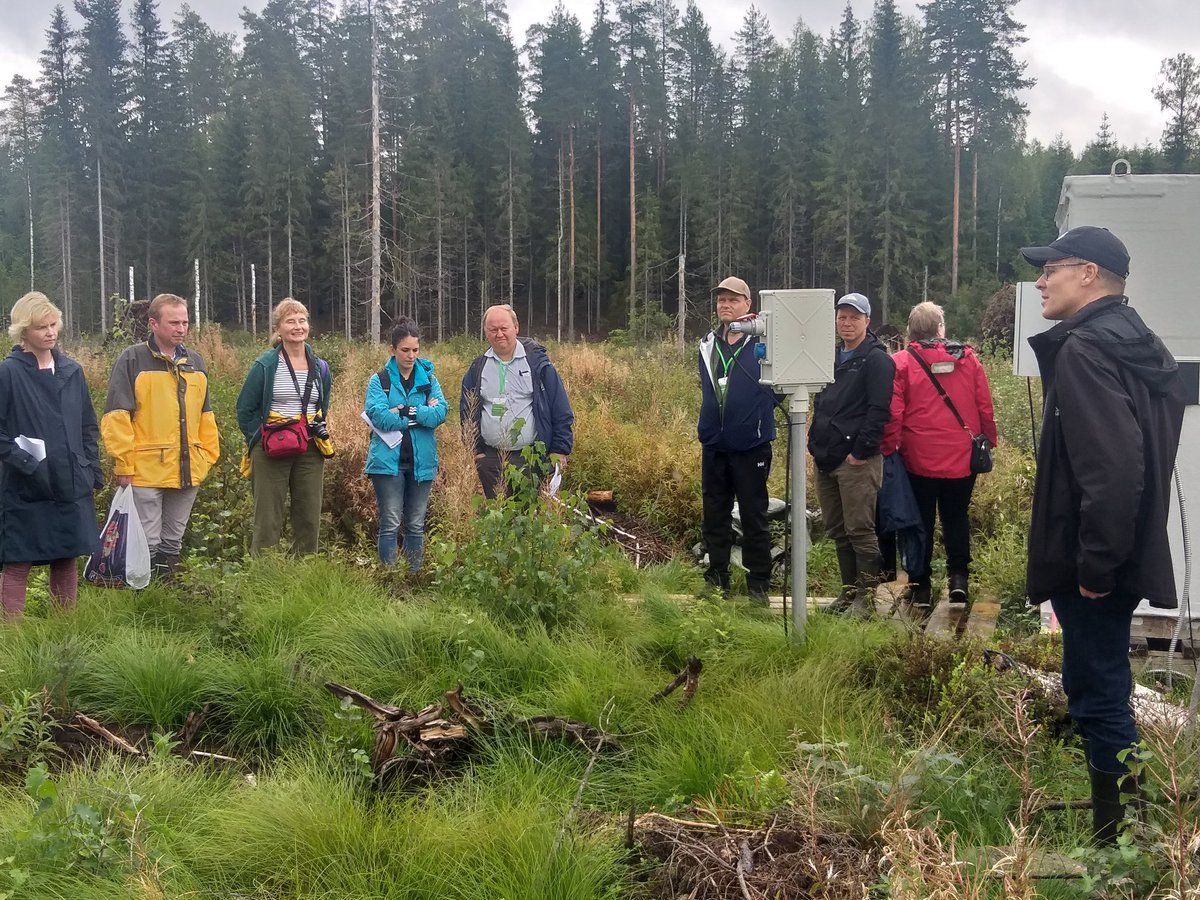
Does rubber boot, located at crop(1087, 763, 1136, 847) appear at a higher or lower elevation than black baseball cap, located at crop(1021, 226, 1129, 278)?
lower

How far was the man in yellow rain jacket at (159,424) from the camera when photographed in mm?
5641

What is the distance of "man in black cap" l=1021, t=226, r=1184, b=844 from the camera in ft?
9.71

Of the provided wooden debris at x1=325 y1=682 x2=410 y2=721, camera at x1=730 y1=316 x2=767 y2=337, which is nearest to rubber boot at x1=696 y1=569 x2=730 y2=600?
camera at x1=730 y1=316 x2=767 y2=337

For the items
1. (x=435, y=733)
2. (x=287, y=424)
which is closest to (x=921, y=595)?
(x=435, y=733)

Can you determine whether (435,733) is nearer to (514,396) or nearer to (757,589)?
(757,589)

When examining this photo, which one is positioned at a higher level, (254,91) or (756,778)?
(254,91)

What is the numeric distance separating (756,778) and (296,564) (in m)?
3.27

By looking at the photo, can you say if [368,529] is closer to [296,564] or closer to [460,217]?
[296,564]

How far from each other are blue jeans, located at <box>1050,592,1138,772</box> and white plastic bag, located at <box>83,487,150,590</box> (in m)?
4.66

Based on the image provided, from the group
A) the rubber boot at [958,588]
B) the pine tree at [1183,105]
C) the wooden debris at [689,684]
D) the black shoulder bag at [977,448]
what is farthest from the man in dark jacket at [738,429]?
the pine tree at [1183,105]

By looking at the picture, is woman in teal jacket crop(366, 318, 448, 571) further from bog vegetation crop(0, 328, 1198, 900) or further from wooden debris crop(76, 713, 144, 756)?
wooden debris crop(76, 713, 144, 756)

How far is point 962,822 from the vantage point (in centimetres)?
309

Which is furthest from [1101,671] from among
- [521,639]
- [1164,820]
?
[521,639]

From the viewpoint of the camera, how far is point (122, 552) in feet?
17.9
